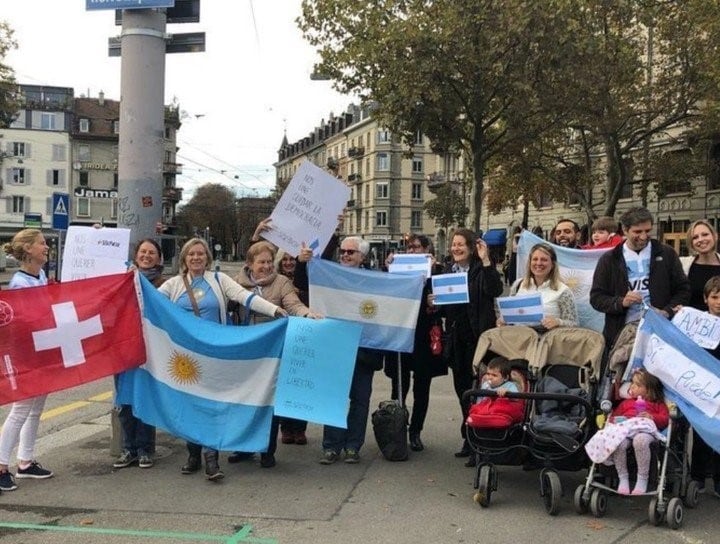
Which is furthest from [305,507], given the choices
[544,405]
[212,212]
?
[212,212]

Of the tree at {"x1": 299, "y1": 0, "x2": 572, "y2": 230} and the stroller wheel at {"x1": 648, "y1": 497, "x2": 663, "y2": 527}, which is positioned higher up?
the tree at {"x1": 299, "y1": 0, "x2": 572, "y2": 230}

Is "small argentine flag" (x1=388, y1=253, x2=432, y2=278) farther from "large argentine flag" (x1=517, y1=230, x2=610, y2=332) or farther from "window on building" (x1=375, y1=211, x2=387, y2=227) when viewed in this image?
"window on building" (x1=375, y1=211, x2=387, y2=227)

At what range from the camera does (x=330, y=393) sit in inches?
232

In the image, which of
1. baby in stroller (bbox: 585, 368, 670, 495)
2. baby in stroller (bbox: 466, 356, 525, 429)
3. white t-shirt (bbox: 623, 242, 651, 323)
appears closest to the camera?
baby in stroller (bbox: 585, 368, 670, 495)

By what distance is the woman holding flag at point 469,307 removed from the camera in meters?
6.21

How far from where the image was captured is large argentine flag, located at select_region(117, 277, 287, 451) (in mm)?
5902

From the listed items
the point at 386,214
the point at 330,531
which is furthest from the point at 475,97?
the point at 386,214

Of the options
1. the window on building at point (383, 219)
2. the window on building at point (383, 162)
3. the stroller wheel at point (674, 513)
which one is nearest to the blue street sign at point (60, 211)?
the stroller wheel at point (674, 513)

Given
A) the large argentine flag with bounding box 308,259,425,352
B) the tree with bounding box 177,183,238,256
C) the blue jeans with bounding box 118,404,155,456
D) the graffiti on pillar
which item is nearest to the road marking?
the blue jeans with bounding box 118,404,155,456

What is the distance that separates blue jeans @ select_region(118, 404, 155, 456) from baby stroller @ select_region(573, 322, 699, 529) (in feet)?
11.5

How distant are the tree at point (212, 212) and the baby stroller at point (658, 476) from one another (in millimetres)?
89818

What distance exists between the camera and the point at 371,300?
6379 mm

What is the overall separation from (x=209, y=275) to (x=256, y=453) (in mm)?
1581

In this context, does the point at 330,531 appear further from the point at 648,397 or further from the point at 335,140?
the point at 335,140
